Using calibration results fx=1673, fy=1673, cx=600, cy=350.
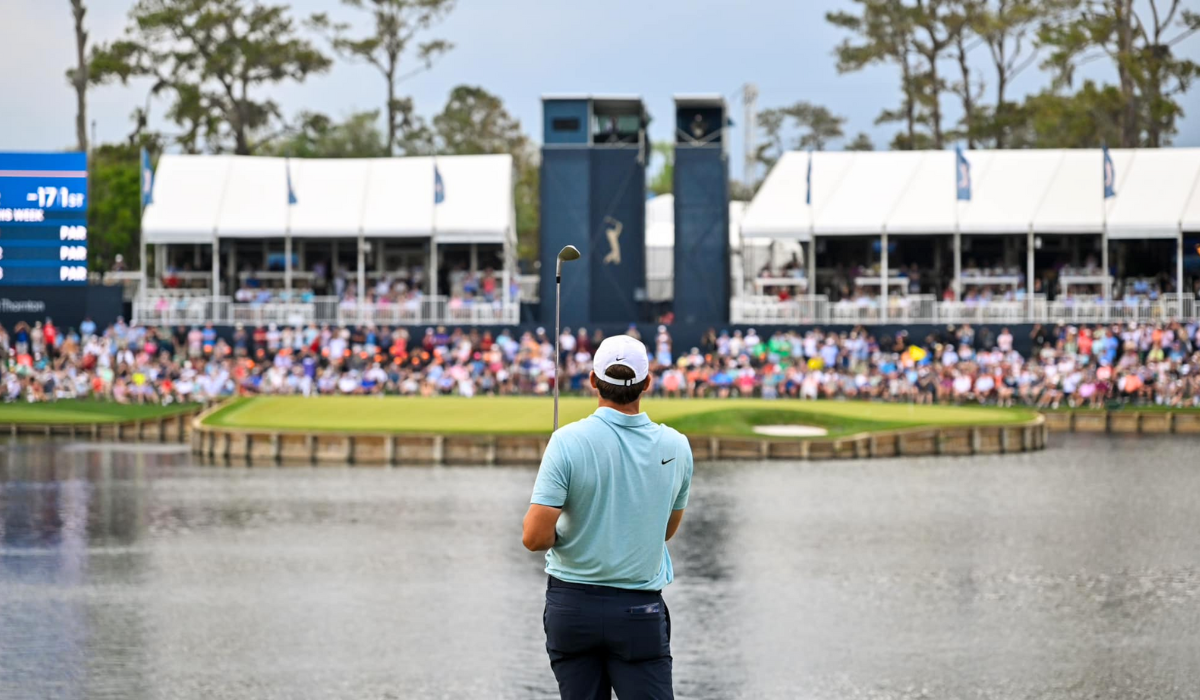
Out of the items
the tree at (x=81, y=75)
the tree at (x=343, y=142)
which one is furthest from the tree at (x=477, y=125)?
the tree at (x=81, y=75)

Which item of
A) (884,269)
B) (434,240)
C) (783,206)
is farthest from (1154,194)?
(434,240)

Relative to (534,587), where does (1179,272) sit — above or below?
above

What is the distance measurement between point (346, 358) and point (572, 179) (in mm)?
10613

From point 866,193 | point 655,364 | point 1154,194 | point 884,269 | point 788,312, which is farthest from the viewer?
point 866,193

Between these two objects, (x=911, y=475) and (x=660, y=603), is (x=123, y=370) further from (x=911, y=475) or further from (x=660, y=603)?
(x=660, y=603)

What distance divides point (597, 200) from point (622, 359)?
150 feet

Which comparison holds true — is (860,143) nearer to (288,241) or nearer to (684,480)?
(288,241)

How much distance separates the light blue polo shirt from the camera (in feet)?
22.2

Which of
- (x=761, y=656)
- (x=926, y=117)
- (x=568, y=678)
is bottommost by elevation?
(x=761, y=656)

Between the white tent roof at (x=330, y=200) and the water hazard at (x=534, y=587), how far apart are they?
23.5 meters

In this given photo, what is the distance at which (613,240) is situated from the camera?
5212 cm

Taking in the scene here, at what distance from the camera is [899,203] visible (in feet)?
170

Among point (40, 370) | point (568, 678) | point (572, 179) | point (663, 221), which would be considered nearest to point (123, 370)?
point (40, 370)

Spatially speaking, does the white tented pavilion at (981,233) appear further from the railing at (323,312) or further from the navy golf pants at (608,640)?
the navy golf pants at (608,640)
